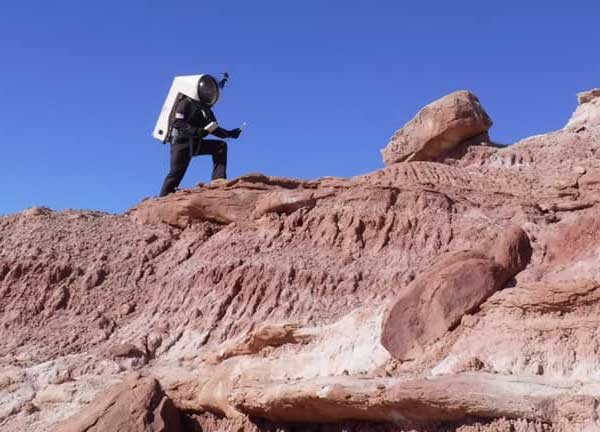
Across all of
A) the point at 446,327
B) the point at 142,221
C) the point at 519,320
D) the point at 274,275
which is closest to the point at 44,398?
the point at 274,275

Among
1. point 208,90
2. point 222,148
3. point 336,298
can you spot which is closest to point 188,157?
point 222,148

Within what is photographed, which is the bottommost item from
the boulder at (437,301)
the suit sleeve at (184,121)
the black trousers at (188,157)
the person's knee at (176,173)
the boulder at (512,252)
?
the boulder at (437,301)

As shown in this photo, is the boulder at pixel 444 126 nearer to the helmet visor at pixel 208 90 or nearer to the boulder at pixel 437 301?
the helmet visor at pixel 208 90

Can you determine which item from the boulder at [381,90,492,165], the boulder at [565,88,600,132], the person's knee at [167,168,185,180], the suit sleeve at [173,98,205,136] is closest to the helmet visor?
the suit sleeve at [173,98,205,136]

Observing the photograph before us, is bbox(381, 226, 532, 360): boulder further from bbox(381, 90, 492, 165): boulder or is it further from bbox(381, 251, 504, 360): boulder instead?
bbox(381, 90, 492, 165): boulder

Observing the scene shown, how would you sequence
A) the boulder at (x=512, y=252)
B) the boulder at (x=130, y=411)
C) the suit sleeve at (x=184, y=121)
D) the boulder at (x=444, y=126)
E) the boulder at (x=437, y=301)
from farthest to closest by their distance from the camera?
the boulder at (x=444, y=126)
the suit sleeve at (x=184, y=121)
the boulder at (x=130, y=411)
the boulder at (x=512, y=252)
the boulder at (x=437, y=301)

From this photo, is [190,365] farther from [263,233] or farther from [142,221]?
[142,221]

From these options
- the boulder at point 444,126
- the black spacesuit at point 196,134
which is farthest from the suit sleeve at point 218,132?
the boulder at point 444,126

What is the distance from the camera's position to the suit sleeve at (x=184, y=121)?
15.6 meters

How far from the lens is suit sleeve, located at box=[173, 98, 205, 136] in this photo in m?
15.6

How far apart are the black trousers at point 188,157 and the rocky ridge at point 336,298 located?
694 mm

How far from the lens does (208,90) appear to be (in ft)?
52.0

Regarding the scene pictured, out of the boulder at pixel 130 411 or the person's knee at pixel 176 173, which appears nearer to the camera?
the boulder at pixel 130 411

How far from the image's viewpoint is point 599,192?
39.8ft
